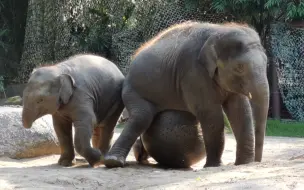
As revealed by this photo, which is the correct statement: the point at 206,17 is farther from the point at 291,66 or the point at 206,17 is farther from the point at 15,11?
the point at 15,11

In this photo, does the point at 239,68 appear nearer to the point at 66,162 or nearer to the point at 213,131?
the point at 213,131

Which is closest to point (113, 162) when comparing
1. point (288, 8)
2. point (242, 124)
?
point (242, 124)

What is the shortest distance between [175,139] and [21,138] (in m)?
2.04

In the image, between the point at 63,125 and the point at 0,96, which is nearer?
the point at 63,125

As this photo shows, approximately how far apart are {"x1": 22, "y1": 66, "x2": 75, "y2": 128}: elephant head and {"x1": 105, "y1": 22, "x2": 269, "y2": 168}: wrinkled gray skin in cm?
75

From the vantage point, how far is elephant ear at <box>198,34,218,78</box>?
7.05 metres

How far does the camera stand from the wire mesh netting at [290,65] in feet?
49.0

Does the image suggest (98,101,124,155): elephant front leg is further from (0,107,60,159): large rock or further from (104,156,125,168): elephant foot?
(0,107,60,159): large rock

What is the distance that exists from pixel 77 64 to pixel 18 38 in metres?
11.5

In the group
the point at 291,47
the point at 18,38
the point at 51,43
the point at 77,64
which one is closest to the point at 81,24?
the point at 51,43

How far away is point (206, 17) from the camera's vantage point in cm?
1580

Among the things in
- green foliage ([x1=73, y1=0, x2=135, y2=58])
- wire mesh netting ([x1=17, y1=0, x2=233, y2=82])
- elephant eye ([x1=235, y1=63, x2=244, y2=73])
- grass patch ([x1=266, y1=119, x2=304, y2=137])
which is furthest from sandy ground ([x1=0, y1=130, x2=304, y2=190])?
green foliage ([x1=73, y1=0, x2=135, y2=58])

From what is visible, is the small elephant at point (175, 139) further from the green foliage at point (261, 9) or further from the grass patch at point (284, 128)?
the green foliage at point (261, 9)

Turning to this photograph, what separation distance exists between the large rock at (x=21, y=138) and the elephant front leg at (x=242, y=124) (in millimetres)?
2592
